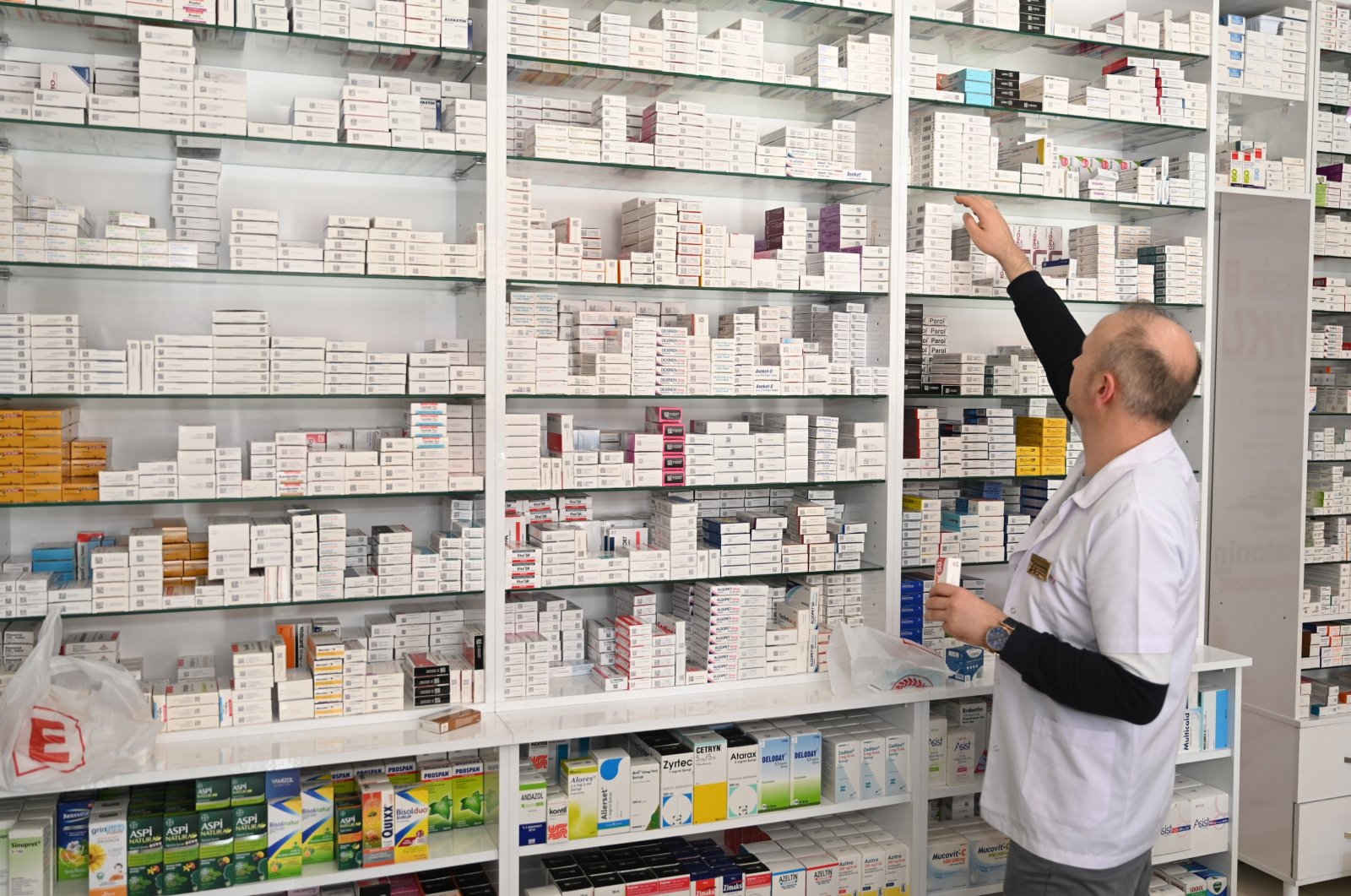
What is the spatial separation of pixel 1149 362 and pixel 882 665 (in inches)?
74.1

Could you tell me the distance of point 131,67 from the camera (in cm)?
331

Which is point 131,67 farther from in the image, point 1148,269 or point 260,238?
point 1148,269

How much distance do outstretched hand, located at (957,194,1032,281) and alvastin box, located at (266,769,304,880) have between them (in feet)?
9.07

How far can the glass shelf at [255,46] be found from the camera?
3.27m

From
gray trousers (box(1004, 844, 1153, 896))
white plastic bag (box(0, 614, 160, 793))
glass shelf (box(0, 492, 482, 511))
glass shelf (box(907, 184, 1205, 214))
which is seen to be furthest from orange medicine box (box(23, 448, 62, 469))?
glass shelf (box(907, 184, 1205, 214))

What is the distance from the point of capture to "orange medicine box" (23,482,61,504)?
3199 mm

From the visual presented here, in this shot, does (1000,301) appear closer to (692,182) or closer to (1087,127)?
(1087,127)

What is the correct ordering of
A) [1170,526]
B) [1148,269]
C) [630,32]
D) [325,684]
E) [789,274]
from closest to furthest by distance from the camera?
[1170,526], [325,684], [630,32], [789,274], [1148,269]

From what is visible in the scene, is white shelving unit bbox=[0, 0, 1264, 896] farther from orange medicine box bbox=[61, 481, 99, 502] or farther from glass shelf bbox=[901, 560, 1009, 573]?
orange medicine box bbox=[61, 481, 99, 502]

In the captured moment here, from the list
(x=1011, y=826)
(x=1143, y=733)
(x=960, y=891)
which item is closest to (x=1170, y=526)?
(x=1143, y=733)

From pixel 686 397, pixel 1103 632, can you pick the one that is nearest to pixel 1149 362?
pixel 1103 632

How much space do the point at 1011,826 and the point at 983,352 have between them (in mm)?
A: 2536

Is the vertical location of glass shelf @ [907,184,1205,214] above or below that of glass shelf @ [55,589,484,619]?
above

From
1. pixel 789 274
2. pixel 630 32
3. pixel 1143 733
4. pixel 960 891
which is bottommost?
pixel 960 891
